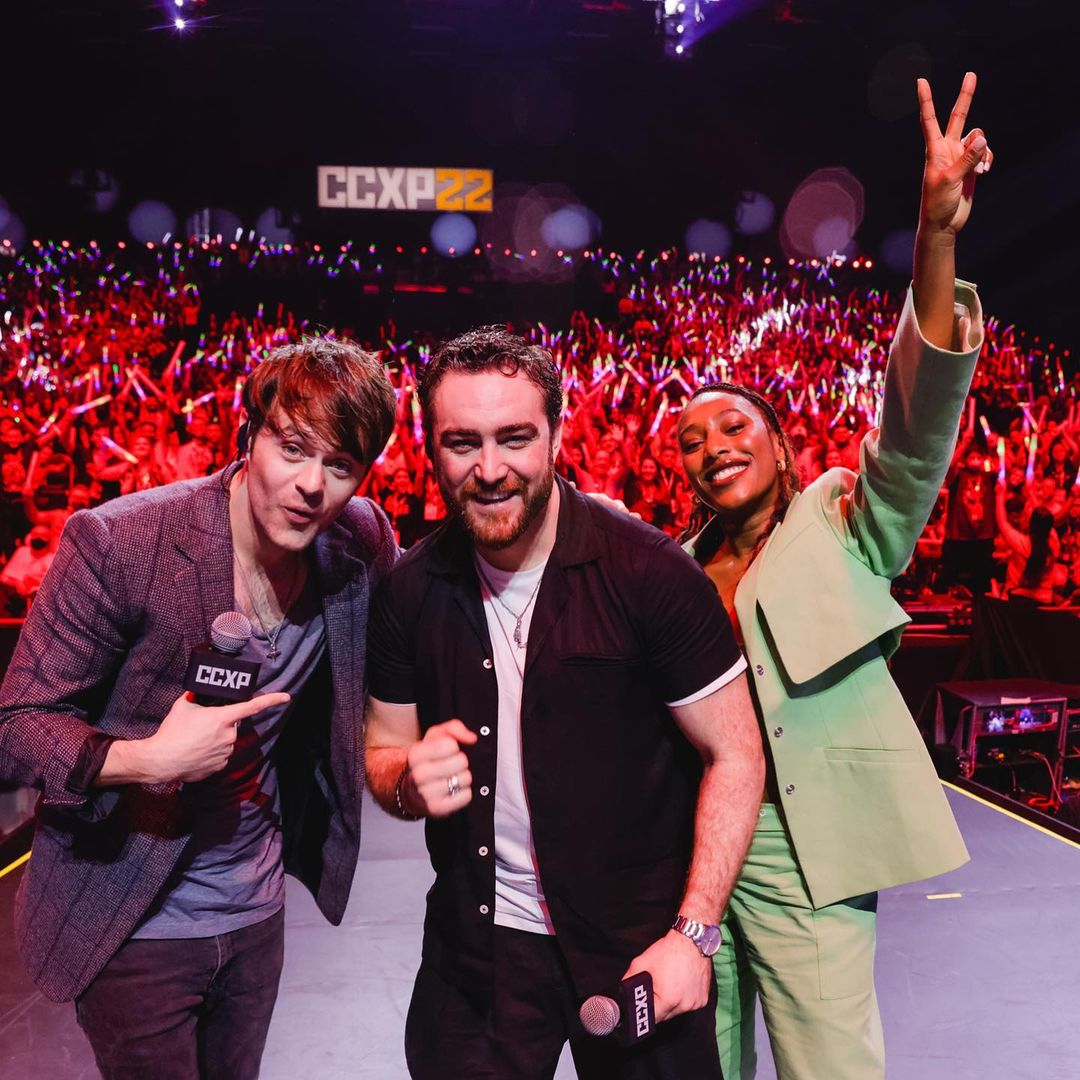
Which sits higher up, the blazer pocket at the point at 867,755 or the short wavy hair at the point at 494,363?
the short wavy hair at the point at 494,363

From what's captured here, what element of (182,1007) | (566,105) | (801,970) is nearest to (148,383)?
(566,105)

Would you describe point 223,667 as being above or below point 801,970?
Answer: above

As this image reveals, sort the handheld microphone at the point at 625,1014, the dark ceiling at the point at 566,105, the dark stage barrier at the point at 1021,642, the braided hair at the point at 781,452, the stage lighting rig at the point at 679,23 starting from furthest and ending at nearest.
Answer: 1. the dark ceiling at the point at 566,105
2. the stage lighting rig at the point at 679,23
3. the dark stage barrier at the point at 1021,642
4. the braided hair at the point at 781,452
5. the handheld microphone at the point at 625,1014

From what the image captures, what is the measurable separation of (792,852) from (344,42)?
9.55 m

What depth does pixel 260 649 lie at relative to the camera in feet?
4.74

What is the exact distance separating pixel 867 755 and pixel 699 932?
0.50 m

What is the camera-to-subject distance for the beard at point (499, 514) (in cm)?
128

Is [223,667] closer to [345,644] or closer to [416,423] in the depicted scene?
[345,644]

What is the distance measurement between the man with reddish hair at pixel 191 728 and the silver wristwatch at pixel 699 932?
0.61 m

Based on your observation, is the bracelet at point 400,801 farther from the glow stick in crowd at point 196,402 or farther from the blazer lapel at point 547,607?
the glow stick in crowd at point 196,402

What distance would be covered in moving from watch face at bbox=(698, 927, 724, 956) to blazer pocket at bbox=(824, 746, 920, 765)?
0.42 m

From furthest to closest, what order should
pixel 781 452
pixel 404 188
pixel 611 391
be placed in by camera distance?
1. pixel 611 391
2. pixel 404 188
3. pixel 781 452

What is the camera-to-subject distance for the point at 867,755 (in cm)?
154

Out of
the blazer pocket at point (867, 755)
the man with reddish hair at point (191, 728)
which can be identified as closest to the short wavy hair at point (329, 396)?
the man with reddish hair at point (191, 728)
